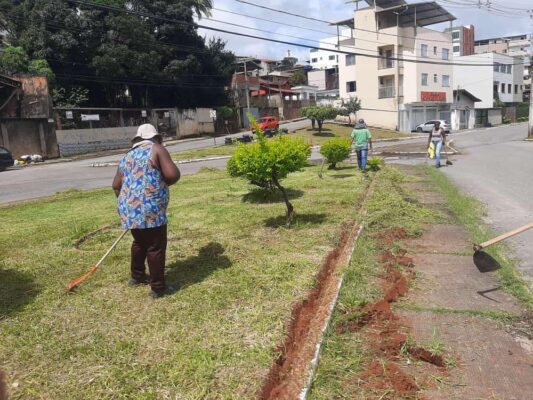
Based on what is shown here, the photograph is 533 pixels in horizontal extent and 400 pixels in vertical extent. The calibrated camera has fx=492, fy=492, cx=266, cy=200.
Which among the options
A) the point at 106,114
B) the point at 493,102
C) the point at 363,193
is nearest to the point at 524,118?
the point at 493,102

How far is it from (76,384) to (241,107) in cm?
5023

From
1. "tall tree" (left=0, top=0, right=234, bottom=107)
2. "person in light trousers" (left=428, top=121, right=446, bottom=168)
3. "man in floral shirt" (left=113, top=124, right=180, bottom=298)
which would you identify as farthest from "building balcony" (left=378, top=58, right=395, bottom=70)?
"man in floral shirt" (left=113, top=124, right=180, bottom=298)

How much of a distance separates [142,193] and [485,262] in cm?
336

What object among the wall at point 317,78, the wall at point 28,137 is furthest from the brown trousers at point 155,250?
the wall at point 317,78

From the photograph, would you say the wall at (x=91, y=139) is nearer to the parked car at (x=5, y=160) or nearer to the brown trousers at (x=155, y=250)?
the parked car at (x=5, y=160)

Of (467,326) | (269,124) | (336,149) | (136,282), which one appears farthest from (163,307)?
(269,124)

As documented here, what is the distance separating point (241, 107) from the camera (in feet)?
171

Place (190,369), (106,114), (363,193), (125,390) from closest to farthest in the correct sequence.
A: (125,390) → (190,369) → (363,193) → (106,114)

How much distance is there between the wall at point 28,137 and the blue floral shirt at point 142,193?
2924 centimetres

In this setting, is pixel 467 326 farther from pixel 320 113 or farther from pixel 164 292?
pixel 320 113

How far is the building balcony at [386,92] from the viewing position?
161 ft

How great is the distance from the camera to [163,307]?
4.32 meters

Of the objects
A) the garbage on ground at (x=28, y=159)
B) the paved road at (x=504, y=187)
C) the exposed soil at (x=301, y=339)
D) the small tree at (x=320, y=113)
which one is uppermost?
→ the small tree at (x=320, y=113)

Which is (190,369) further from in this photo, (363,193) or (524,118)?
(524,118)
